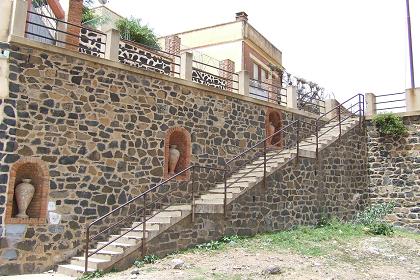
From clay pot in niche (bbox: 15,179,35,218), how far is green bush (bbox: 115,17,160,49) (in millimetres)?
8082

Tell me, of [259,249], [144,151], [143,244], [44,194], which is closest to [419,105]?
[259,249]

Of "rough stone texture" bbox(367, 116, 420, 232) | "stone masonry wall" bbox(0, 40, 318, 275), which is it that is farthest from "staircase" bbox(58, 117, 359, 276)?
"rough stone texture" bbox(367, 116, 420, 232)

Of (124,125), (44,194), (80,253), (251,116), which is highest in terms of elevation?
(251,116)

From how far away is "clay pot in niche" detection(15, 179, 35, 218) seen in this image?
31.1 feet

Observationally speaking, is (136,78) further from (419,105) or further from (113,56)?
(419,105)

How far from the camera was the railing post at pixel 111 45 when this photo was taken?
11380 millimetres

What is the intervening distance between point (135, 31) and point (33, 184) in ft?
27.2

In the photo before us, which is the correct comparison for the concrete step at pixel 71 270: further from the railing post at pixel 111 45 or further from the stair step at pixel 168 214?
the railing post at pixel 111 45

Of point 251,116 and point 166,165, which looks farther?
point 251,116

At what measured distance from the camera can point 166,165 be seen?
12164mm

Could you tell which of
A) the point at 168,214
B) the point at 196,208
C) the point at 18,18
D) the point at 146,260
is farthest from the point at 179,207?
the point at 18,18

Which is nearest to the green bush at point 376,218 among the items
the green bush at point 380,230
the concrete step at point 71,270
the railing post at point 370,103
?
the green bush at point 380,230

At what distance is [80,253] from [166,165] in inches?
128

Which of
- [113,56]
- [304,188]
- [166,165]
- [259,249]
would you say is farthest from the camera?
[304,188]
